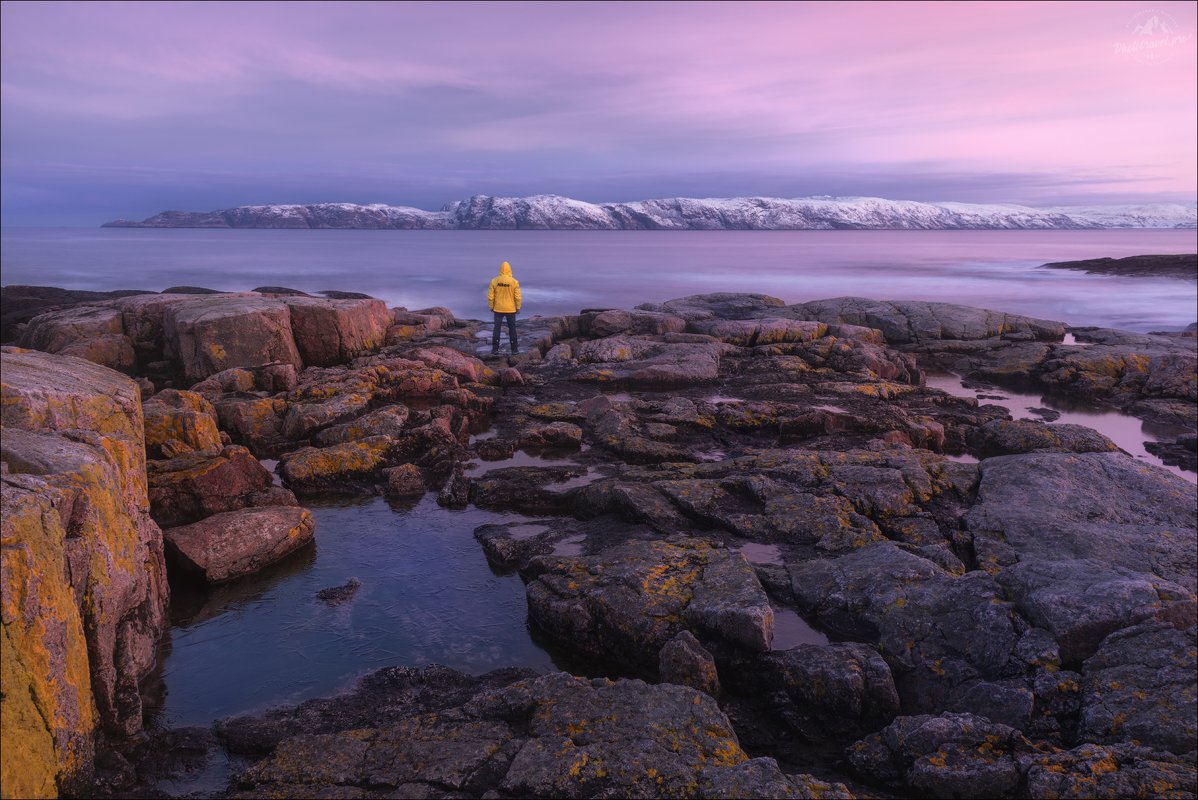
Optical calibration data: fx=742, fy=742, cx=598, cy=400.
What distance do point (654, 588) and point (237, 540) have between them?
5.84 metres

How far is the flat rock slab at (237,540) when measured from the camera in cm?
986

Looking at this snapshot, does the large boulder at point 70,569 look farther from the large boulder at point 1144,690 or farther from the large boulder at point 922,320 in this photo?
the large boulder at point 922,320

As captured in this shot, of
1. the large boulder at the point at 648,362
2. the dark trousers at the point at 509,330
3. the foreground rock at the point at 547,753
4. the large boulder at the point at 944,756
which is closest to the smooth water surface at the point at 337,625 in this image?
the foreground rock at the point at 547,753

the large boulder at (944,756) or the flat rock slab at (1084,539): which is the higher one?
the flat rock slab at (1084,539)

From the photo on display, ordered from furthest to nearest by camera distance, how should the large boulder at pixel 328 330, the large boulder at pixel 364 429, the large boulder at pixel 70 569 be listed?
the large boulder at pixel 328 330 < the large boulder at pixel 364 429 < the large boulder at pixel 70 569

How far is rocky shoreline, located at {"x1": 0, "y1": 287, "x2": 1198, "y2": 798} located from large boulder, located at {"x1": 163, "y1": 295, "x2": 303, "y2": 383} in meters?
1.11

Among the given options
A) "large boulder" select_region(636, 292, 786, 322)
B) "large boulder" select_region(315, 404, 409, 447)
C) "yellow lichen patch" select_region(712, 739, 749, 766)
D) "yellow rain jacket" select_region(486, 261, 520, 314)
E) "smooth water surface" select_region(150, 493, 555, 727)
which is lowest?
"smooth water surface" select_region(150, 493, 555, 727)

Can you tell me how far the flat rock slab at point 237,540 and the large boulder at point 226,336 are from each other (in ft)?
32.9

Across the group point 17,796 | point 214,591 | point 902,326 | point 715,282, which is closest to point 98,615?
point 17,796

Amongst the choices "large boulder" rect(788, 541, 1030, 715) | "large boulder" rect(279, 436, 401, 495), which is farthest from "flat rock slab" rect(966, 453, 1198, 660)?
"large boulder" rect(279, 436, 401, 495)

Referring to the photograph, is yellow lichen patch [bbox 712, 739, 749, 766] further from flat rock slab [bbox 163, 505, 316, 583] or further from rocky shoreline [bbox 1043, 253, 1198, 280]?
rocky shoreline [bbox 1043, 253, 1198, 280]

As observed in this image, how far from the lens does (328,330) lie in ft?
73.7

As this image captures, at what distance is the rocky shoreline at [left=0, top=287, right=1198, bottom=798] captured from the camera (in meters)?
5.75

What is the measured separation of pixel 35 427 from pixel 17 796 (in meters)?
4.07
